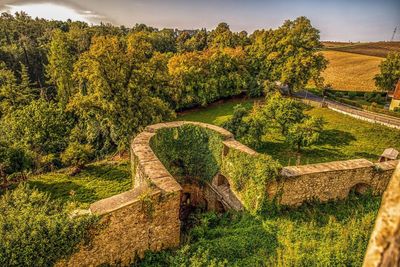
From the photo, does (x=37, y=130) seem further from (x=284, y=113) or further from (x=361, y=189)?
(x=361, y=189)

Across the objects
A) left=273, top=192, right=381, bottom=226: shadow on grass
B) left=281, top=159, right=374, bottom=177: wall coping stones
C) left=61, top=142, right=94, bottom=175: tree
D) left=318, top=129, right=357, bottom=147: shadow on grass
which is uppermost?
left=281, top=159, right=374, bottom=177: wall coping stones

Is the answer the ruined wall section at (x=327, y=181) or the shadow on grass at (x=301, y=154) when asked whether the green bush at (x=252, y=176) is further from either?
the shadow on grass at (x=301, y=154)

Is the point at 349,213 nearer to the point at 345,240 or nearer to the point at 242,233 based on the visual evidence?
the point at 345,240

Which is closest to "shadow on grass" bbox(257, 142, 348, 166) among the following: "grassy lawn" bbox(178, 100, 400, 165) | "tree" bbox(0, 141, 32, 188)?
"grassy lawn" bbox(178, 100, 400, 165)

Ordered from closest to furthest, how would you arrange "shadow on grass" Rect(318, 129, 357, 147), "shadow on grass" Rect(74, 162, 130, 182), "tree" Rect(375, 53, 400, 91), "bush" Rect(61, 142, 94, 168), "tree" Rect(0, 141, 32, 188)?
"tree" Rect(0, 141, 32, 188) < "shadow on grass" Rect(74, 162, 130, 182) < "bush" Rect(61, 142, 94, 168) < "shadow on grass" Rect(318, 129, 357, 147) < "tree" Rect(375, 53, 400, 91)

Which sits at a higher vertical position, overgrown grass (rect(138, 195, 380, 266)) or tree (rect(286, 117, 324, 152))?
tree (rect(286, 117, 324, 152))

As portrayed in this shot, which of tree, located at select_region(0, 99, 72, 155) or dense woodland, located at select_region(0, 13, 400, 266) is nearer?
dense woodland, located at select_region(0, 13, 400, 266)

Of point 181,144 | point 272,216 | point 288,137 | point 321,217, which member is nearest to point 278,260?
point 272,216

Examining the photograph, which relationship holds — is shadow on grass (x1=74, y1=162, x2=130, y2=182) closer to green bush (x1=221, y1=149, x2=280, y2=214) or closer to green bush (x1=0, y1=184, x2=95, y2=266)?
green bush (x1=221, y1=149, x2=280, y2=214)

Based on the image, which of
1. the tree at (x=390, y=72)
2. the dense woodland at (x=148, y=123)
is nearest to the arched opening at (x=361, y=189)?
the dense woodland at (x=148, y=123)
